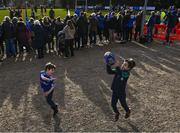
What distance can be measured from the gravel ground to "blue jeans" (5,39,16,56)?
603 millimetres

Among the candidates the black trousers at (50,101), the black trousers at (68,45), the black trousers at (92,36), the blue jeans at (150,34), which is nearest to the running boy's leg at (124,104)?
the black trousers at (50,101)

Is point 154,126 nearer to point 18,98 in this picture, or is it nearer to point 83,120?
point 83,120

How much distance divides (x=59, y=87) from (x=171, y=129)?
426 centimetres

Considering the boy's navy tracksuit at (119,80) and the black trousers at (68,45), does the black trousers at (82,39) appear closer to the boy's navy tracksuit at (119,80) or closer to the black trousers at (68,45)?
the black trousers at (68,45)

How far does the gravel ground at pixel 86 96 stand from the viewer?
7496mm

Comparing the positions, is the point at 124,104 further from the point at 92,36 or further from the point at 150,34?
the point at 150,34

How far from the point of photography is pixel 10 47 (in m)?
14.4

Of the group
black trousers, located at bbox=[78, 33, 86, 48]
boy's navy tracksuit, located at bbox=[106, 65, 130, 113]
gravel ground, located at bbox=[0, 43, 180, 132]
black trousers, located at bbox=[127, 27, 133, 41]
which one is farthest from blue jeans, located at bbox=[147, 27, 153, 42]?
boy's navy tracksuit, located at bbox=[106, 65, 130, 113]

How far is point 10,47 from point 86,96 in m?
6.60

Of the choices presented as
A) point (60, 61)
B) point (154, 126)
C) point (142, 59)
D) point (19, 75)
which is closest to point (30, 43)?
point (60, 61)

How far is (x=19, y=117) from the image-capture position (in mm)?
7879

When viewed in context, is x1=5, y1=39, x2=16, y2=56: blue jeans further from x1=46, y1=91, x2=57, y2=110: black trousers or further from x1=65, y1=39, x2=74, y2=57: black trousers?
x1=46, y1=91, x2=57, y2=110: black trousers

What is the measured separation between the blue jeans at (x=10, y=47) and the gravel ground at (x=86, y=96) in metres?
0.60

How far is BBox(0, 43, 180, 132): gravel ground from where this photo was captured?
7.50 metres
